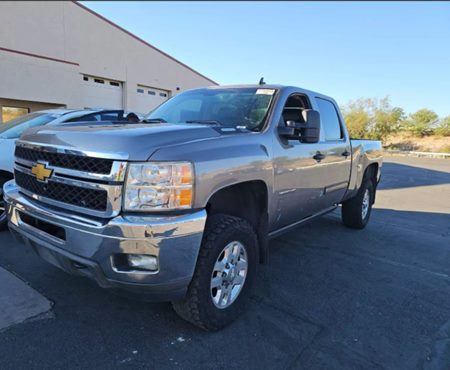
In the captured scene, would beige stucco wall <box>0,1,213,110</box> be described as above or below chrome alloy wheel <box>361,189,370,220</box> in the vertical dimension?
above

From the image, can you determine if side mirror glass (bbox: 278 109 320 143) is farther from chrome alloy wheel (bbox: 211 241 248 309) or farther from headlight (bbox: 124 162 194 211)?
headlight (bbox: 124 162 194 211)

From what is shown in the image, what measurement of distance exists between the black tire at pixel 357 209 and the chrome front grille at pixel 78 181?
4565 mm

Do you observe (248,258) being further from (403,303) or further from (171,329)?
(403,303)

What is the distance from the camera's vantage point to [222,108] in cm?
378

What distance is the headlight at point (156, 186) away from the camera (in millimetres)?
2260

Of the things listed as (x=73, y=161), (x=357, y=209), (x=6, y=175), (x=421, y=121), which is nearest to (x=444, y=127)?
(x=421, y=121)

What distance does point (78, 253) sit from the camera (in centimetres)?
237

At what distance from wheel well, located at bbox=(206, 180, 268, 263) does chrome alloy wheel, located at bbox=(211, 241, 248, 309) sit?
1.04 feet

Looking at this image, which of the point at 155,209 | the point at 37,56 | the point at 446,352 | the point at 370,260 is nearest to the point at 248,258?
the point at 155,209

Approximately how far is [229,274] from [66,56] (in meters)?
17.5

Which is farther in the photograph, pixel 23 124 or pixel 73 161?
pixel 23 124

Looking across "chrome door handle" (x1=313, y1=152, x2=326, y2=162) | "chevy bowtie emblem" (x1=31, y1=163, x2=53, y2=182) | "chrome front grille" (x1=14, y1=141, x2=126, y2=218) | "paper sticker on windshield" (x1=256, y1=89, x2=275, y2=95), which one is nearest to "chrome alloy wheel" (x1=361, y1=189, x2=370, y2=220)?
"chrome door handle" (x1=313, y1=152, x2=326, y2=162)

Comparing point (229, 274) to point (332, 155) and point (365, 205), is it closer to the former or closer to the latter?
point (332, 155)

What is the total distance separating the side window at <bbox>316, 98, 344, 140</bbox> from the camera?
462 cm
